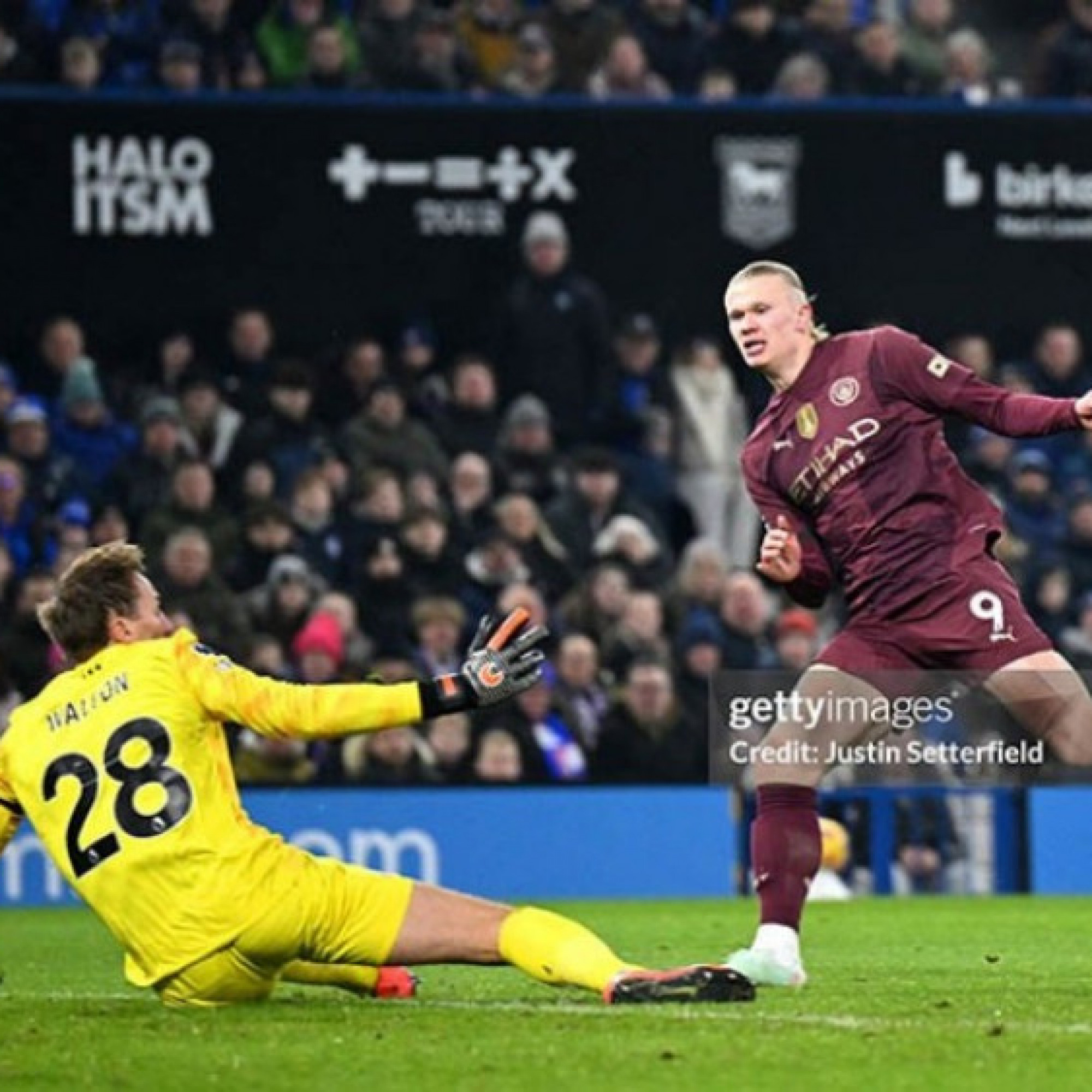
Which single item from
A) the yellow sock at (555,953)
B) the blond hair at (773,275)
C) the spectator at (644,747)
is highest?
the blond hair at (773,275)

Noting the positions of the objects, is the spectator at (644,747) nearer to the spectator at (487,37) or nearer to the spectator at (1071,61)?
the spectator at (487,37)

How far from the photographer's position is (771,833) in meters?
8.97

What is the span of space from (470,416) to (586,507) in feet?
3.20

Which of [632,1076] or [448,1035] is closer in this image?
[632,1076]

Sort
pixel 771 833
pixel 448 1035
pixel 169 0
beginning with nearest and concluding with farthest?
pixel 448 1035 → pixel 771 833 → pixel 169 0

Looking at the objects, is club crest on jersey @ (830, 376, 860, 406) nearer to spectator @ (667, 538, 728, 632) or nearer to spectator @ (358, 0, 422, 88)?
spectator @ (667, 538, 728, 632)

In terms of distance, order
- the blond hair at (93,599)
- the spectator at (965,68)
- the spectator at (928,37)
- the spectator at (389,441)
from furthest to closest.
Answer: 1. the spectator at (928,37)
2. the spectator at (965,68)
3. the spectator at (389,441)
4. the blond hair at (93,599)

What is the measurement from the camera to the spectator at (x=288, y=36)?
754 inches

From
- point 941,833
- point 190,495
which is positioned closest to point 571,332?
point 190,495

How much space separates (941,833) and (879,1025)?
954cm

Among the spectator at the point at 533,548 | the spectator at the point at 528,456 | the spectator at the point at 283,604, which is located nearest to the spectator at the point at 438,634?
the spectator at the point at 283,604

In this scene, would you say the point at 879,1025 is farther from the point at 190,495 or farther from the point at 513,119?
the point at 513,119

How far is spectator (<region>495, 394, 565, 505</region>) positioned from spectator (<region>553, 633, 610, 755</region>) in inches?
77.1

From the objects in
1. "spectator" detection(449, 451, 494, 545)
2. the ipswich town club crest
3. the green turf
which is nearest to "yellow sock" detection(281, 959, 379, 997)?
the green turf
